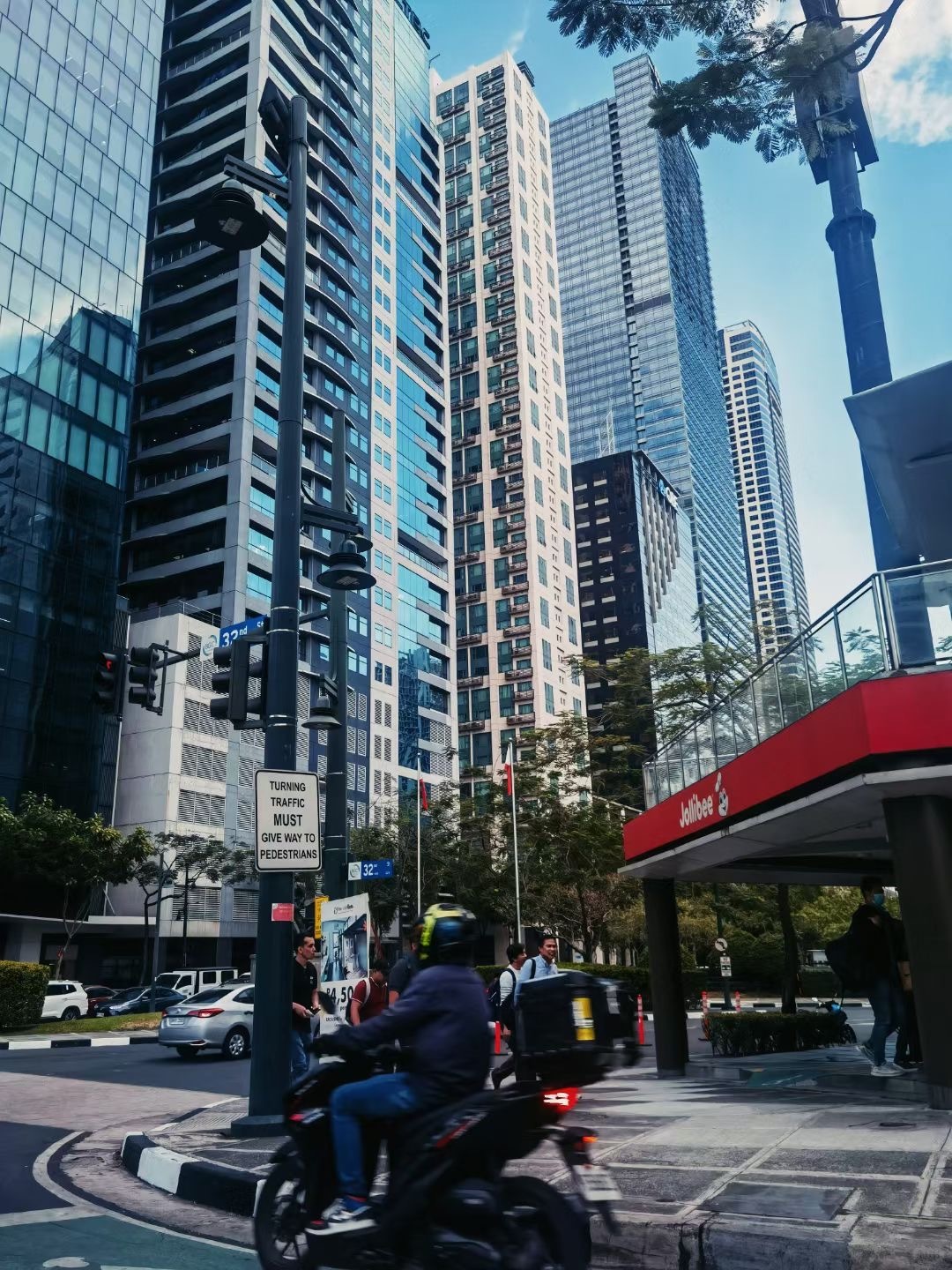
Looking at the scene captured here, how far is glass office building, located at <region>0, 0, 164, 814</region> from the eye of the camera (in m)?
52.1

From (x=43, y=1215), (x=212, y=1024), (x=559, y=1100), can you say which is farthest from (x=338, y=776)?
(x=559, y=1100)

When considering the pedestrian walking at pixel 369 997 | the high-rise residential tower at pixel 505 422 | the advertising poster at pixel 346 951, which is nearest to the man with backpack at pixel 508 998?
the pedestrian walking at pixel 369 997

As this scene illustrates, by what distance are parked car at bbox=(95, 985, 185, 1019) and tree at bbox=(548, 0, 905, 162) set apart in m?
36.9

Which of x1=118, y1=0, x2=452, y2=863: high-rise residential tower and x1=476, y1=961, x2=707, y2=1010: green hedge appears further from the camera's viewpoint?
x1=118, y1=0, x2=452, y2=863: high-rise residential tower

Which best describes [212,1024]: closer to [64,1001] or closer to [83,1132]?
[83,1132]

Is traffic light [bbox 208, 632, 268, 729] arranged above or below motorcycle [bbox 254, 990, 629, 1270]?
above

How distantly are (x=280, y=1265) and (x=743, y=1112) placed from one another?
628cm

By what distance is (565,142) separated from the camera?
622 feet

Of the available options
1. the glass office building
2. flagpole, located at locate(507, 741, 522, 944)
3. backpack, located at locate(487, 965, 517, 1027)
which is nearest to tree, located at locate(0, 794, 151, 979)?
the glass office building

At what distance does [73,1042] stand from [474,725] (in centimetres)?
7171

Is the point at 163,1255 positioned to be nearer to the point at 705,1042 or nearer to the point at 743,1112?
the point at 743,1112

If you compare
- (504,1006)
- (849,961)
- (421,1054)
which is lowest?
(504,1006)

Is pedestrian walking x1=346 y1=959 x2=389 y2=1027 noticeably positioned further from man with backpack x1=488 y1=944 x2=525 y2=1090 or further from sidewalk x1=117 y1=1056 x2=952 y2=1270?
sidewalk x1=117 y1=1056 x2=952 y2=1270

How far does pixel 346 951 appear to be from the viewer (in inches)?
489
